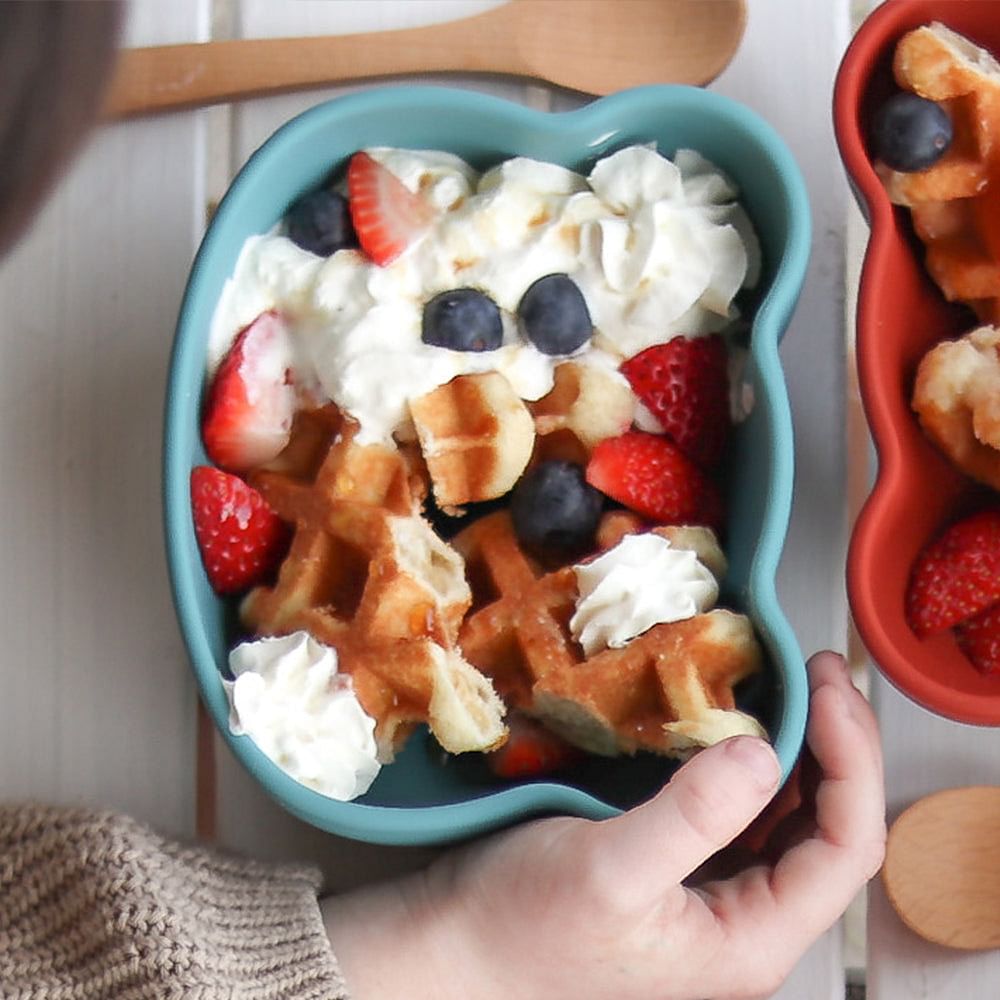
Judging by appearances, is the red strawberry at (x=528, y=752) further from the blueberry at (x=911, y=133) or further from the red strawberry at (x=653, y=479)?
the blueberry at (x=911, y=133)

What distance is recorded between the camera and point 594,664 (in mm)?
765

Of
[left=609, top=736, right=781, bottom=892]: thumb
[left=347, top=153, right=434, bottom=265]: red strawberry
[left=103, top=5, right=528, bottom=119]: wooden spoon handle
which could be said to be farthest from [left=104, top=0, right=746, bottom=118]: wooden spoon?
[left=609, top=736, right=781, bottom=892]: thumb

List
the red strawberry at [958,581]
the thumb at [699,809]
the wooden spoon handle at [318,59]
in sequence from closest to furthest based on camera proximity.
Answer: the thumb at [699,809]
the red strawberry at [958,581]
the wooden spoon handle at [318,59]

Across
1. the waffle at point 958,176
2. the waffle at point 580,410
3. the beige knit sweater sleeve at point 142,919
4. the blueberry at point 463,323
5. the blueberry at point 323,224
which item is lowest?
the beige knit sweater sleeve at point 142,919

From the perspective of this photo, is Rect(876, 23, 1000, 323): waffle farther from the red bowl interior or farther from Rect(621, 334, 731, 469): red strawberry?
Rect(621, 334, 731, 469): red strawberry

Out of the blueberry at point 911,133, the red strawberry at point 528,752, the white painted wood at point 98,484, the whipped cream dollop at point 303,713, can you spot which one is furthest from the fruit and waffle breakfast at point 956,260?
the white painted wood at point 98,484

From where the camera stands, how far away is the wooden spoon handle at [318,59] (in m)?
0.90

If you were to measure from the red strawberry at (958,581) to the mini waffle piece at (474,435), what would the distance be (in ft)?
0.81

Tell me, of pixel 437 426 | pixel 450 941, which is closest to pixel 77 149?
pixel 437 426

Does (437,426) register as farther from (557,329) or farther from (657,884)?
(657,884)

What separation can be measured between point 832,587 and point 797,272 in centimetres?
21

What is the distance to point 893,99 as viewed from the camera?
810 millimetres

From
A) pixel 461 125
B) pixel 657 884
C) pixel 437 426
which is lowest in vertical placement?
pixel 657 884

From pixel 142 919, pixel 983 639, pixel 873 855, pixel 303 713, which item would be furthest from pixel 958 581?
pixel 142 919
